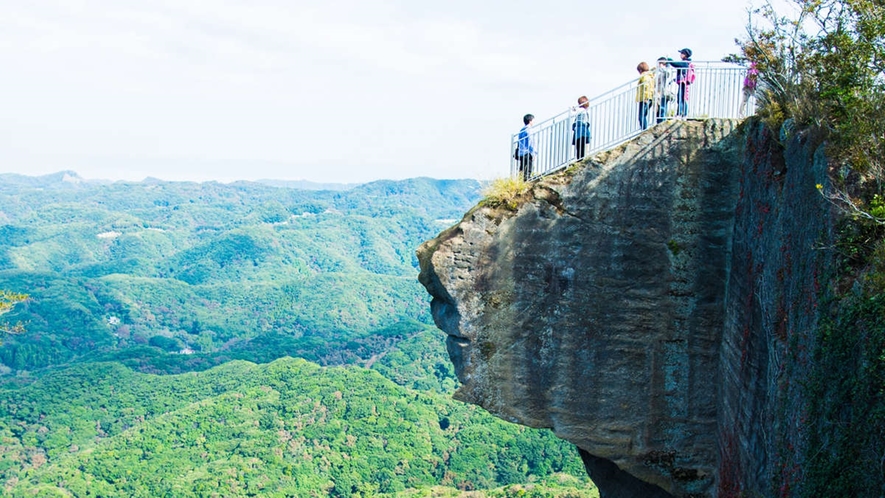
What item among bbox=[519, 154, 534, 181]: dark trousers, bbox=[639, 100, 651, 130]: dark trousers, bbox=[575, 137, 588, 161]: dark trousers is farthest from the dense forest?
bbox=[639, 100, 651, 130]: dark trousers

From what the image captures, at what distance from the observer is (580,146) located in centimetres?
1355

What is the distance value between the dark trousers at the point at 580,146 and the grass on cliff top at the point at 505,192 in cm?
95

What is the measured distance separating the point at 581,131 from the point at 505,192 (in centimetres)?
154

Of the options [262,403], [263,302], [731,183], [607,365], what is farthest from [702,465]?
[263,302]

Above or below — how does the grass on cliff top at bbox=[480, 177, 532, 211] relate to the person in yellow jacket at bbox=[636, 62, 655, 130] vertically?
below

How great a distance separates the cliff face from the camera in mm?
12867

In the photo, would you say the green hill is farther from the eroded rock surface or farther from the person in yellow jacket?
the person in yellow jacket

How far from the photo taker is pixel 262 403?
232 ft

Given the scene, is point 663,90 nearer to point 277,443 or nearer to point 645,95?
point 645,95

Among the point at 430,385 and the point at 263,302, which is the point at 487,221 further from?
the point at 263,302

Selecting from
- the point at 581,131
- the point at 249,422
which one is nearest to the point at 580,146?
the point at 581,131

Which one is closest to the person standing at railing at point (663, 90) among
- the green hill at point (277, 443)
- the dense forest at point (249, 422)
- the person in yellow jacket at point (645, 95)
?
the person in yellow jacket at point (645, 95)

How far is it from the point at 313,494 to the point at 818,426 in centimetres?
4955

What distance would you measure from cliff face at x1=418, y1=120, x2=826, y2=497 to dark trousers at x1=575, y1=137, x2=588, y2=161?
41 centimetres
